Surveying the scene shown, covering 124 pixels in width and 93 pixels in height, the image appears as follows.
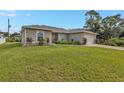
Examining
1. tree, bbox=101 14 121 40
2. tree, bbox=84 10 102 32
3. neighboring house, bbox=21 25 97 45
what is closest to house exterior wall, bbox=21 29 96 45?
neighboring house, bbox=21 25 97 45

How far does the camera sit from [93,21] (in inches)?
295

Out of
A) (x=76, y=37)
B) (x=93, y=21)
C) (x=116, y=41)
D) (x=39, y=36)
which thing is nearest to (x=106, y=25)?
(x=93, y=21)

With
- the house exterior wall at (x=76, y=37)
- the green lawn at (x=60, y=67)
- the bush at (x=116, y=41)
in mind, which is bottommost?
the green lawn at (x=60, y=67)

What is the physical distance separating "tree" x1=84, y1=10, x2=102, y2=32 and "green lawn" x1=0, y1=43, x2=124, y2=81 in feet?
3.21

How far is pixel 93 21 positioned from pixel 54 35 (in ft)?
7.97

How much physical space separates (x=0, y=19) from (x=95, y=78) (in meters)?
3.59

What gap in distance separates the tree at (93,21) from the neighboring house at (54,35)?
0.76 feet

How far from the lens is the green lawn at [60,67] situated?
18.0 ft

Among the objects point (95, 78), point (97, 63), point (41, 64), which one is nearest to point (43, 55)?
point (41, 64)

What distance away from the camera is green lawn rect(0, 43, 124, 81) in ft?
18.0

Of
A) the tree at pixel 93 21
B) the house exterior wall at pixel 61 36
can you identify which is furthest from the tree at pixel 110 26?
the house exterior wall at pixel 61 36

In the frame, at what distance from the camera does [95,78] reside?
5.47 metres

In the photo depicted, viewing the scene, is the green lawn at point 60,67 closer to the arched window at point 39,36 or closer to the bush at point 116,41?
the bush at point 116,41
